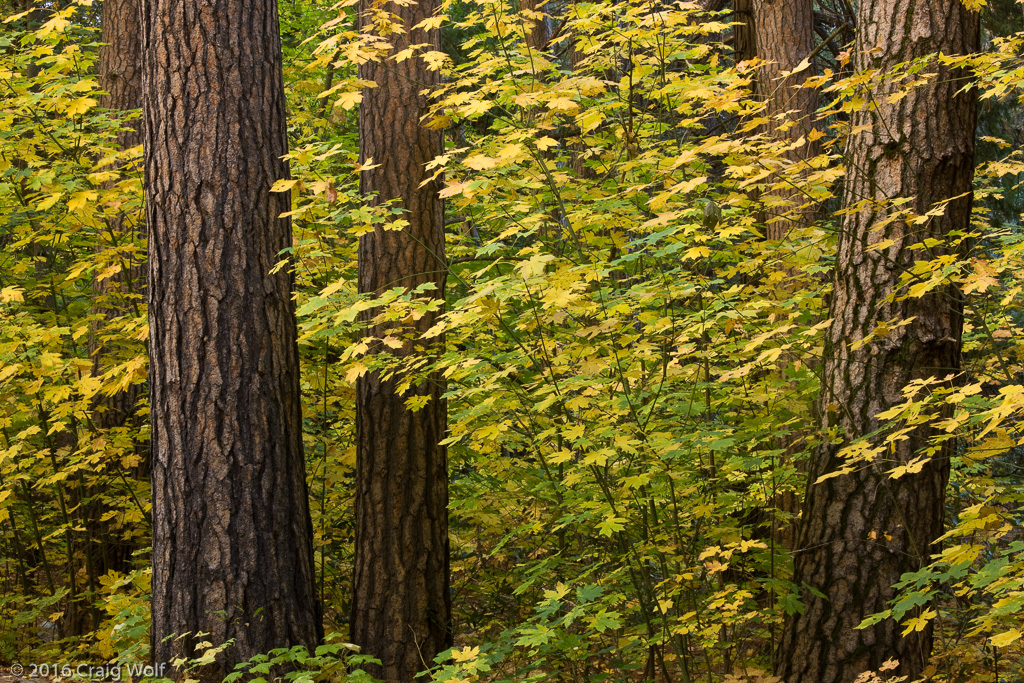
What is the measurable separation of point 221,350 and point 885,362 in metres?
3.33

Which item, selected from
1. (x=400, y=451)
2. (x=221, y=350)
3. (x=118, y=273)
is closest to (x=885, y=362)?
(x=400, y=451)

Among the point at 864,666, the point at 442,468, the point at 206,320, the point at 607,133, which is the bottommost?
the point at 864,666

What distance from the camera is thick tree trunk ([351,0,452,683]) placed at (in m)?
4.55

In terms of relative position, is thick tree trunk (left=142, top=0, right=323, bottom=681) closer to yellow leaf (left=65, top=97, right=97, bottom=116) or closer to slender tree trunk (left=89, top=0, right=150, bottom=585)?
yellow leaf (left=65, top=97, right=97, bottom=116)

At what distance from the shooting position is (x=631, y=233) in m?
4.51

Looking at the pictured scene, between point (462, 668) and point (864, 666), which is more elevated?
point (462, 668)

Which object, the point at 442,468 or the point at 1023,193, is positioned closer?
the point at 442,468

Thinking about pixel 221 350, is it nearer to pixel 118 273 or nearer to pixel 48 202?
pixel 48 202

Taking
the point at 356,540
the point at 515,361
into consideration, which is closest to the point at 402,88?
the point at 515,361

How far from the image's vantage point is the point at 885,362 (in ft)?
12.0

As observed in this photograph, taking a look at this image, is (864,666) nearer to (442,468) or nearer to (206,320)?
(442,468)

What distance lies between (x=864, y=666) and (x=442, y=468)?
8.19ft

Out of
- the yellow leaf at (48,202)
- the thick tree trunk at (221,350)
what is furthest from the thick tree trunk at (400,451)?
the yellow leaf at (48,202)

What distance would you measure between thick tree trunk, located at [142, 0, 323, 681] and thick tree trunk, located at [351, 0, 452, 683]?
50cm
